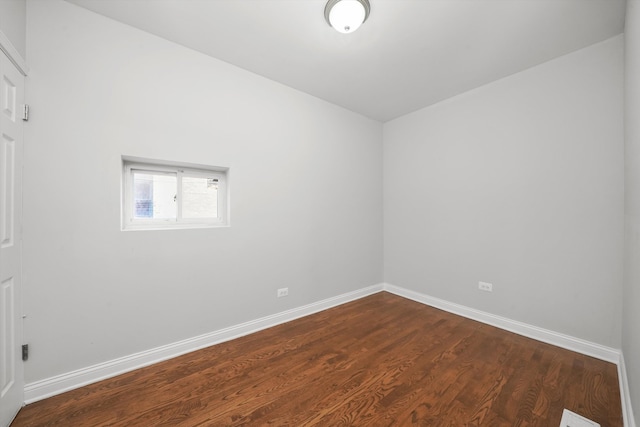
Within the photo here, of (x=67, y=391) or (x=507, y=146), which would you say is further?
(x=507, y=146)

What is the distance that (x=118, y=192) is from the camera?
74.2 inches

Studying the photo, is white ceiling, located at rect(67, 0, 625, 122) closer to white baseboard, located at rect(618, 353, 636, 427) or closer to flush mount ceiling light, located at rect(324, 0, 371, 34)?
flush mount ceiling light, located at rect(324, 0, 371, 34)

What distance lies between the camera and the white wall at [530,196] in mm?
2086

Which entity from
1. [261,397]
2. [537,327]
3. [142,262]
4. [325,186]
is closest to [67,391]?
[142,262]

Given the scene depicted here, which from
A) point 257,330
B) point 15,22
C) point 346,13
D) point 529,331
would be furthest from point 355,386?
point 15,22

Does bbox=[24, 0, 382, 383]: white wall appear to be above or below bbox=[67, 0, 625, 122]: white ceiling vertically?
below

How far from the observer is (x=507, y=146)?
2643 mm

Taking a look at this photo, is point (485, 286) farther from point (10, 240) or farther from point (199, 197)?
point (10, 240)

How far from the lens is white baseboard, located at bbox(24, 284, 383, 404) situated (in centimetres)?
165

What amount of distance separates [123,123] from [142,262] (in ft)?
3.71

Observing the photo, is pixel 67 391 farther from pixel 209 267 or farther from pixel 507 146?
pixel 507 146

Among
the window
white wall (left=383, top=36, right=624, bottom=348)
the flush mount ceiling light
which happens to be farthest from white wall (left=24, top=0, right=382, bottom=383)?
white wall (left=383, top=36, right=624, bottom=348)

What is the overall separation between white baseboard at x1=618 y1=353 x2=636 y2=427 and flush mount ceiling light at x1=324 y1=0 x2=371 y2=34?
2.92 m

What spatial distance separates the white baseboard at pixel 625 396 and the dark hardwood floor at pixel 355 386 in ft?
0.13
